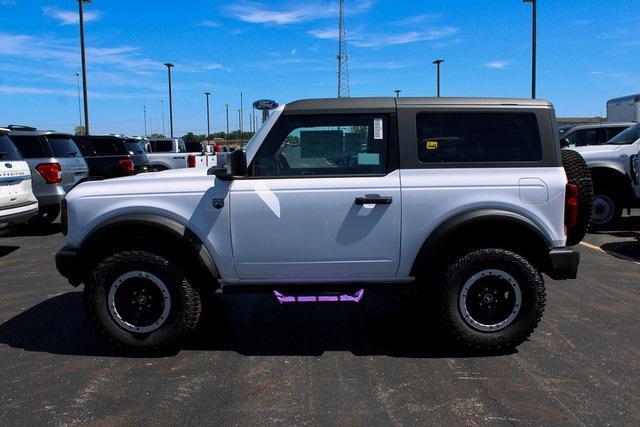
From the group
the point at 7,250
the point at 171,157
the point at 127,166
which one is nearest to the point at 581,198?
the point at 7,250

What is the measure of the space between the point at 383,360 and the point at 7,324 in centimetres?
351

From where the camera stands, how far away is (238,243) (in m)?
4.32

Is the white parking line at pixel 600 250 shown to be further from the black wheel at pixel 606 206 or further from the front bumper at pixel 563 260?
the front bumper at pixel 563 260

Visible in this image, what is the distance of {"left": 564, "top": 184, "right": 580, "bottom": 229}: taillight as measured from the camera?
14.2 feet

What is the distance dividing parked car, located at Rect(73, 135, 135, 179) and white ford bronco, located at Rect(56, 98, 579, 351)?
10.4 metres

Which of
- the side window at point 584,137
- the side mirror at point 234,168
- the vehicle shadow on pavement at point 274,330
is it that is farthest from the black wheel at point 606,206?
the side mirror at point 234,168

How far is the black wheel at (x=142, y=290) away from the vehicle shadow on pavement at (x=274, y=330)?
0.18 meters

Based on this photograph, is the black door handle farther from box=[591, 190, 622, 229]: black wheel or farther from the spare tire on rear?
box=[591, 190, 622, 229]: black wheel

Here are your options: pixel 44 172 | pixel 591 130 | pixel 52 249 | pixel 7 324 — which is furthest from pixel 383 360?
pixel 591 130

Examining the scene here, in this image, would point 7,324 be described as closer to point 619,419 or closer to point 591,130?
point 619,419

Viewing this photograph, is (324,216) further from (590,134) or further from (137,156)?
(137,156)

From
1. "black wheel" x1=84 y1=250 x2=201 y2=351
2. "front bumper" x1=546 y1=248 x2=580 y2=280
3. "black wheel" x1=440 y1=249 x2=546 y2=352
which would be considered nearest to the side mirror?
"black wheel" x1=84 y1=250 x2=201 y2=351

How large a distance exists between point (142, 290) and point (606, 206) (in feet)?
28.9

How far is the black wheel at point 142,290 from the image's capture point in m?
4.37
